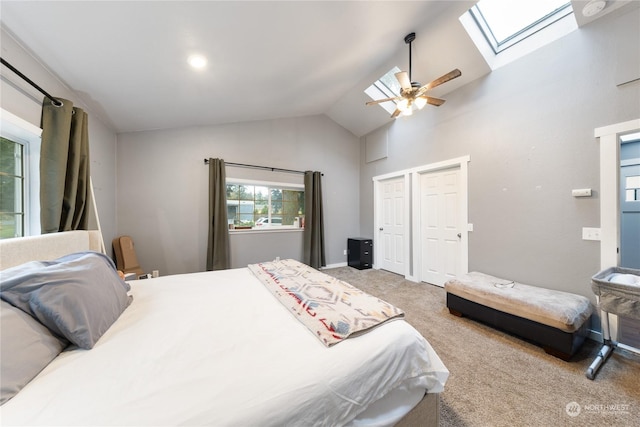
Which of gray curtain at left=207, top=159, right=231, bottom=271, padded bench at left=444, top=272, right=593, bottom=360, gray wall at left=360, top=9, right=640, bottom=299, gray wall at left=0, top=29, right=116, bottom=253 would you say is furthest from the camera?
gray curtain at left=207, top=159, right=231, bottom=271

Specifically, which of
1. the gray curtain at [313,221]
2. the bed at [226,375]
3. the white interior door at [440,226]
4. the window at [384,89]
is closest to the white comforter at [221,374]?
the bed at [226,375]

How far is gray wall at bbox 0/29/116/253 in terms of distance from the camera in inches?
→ 60.9

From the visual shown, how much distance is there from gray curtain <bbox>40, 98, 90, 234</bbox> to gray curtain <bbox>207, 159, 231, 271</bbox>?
155 centimetres

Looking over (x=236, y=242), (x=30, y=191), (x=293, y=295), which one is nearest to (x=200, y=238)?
(x=236, y=242)

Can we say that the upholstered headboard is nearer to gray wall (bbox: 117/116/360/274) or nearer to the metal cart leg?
gray wall (bbox: 117/116/360/274)

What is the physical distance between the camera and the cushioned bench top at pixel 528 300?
6.03ft

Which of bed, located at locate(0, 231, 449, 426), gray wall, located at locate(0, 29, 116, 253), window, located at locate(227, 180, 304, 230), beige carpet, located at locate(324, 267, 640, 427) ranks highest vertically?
gray wall, located at locate(0, 29, 116, 253)

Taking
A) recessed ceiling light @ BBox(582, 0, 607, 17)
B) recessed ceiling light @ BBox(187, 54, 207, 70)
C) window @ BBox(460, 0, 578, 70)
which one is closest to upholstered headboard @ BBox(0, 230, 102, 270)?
recessed ceiling light @ BBox(187, 54, 207, 70)

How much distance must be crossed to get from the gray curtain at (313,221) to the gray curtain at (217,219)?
1500 millimetres

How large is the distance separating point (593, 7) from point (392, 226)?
132 inches

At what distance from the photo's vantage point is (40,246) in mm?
1450

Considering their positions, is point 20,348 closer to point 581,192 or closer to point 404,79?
point 404,79

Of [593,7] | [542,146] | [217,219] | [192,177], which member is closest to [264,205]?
[217,219]

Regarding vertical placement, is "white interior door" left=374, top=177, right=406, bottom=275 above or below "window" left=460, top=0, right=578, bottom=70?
below
